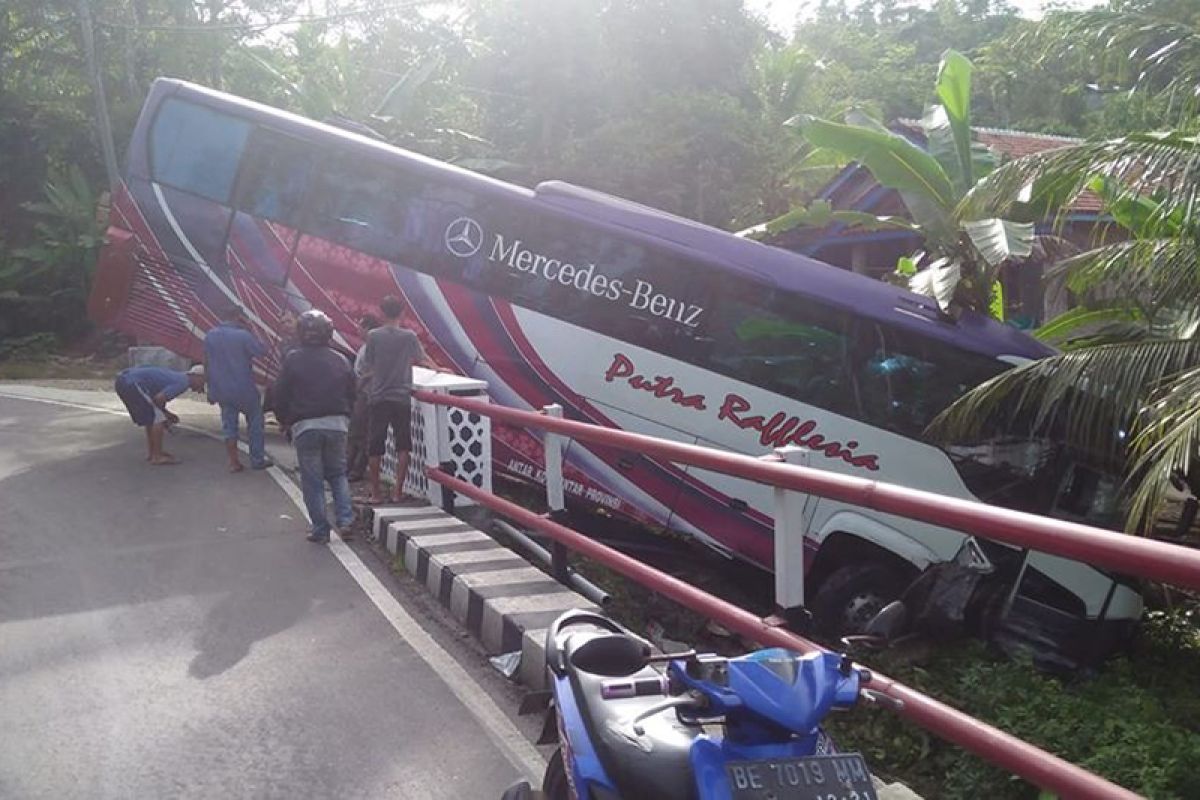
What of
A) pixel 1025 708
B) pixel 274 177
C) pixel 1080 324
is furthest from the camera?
pixel 274 177

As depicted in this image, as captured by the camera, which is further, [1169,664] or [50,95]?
[50,95]

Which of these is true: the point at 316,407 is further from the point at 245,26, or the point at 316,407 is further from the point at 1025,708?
the point at 245,26

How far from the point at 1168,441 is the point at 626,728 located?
16.6 ft

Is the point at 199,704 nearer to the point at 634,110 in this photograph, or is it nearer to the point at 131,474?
the point at 131,474

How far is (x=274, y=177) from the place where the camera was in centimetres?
1194

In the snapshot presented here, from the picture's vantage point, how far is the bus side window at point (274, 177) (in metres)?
11.8

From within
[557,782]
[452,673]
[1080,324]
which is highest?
[1080,324]

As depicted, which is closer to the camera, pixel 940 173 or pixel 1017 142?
pixel 940 173

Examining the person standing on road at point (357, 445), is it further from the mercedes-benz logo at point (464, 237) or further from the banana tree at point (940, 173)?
the banana tree at point (940, 173)

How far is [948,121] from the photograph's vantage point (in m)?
11.5

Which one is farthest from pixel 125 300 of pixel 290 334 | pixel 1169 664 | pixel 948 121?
pixel 1169 664

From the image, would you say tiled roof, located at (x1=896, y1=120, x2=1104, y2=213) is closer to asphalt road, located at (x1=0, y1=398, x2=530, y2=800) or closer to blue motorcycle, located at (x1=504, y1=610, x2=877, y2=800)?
asphalt road, located at (x1=0, y1=398, x2=530, y2=800)

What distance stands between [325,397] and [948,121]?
689 centimetres

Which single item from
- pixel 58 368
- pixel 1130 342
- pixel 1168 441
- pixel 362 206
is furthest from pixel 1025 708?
pixel 58 368
